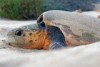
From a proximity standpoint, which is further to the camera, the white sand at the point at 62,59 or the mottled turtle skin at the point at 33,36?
the mottled turtle skin at the point at 33,36

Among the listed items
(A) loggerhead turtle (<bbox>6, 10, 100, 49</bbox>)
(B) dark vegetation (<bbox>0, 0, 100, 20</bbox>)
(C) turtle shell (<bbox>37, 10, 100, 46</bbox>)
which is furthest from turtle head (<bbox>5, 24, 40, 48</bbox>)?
(B) dark vegetation (<bbox>0, 0, 100, 20</bbox>)

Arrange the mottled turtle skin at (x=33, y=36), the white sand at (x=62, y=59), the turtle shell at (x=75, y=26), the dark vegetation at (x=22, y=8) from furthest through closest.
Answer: the dark vegetation at (x=22, y=8), the mottled turtle skin at (x=33, y=36), the turtle shell at (x=75, y=26), the white sand at (x=62, y=59)

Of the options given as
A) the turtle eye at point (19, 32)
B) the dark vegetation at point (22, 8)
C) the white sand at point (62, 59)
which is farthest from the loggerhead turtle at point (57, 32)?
the dark vegetation at point (22, 8)

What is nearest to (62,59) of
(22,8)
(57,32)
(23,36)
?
(57,32)

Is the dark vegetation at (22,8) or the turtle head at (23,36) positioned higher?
the turtle head at (23,36)

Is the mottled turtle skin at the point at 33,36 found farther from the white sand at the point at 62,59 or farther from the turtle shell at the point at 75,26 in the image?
the white sand at the point at 62,59

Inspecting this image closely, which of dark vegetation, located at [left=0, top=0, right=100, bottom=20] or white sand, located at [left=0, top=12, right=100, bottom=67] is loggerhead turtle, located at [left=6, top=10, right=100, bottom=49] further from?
dark vegetation, located at [left=0, top=0, right=100, bottom=20]

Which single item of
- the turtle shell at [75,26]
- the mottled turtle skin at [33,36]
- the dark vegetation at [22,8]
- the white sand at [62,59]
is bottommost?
the dark vegetation at [22,8]

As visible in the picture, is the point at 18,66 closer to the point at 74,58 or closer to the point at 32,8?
the point at 74,58
